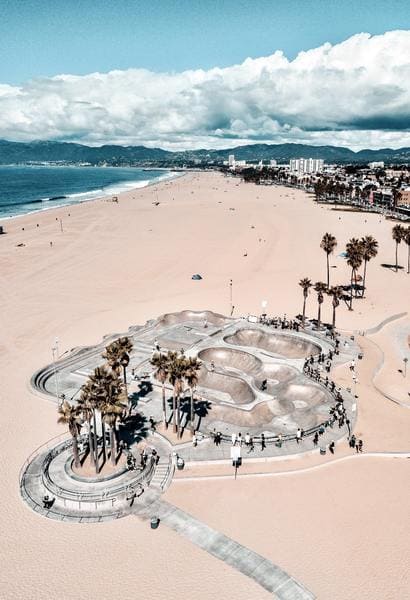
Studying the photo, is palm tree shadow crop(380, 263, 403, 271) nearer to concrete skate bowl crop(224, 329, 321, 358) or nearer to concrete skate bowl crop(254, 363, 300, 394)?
concrete skate bowl crop(224, 329, 321, 358)

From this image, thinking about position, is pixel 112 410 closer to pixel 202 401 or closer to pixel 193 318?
pixel 202 401

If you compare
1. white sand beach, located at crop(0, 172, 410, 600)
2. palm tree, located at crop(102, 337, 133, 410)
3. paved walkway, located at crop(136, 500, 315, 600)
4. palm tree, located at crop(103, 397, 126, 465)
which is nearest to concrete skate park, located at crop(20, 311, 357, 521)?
white sand beach, located at crop(0, 172, 410, 600)

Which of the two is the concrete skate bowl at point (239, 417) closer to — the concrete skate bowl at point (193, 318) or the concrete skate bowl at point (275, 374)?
the concrete skate bowl at point (275, 374)

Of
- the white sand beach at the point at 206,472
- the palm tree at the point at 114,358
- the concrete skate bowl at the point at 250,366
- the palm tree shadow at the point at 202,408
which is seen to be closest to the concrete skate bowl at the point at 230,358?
the concrete skate bowl at the point at 250,366

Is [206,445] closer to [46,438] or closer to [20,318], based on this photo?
[46,438]

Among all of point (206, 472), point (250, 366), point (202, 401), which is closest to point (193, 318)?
point (250, 366)

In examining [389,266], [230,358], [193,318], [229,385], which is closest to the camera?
[229,385]

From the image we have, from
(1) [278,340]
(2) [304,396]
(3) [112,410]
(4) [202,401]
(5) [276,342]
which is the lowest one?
(2) [304,396]
